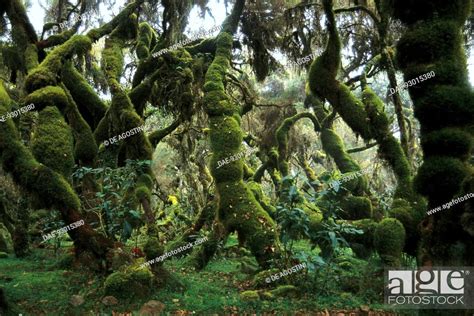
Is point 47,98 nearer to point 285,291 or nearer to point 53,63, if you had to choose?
point 53,63

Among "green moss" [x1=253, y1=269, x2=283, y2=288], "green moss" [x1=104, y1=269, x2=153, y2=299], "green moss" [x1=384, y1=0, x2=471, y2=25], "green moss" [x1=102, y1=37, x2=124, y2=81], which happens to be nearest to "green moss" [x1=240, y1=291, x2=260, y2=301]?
"green moss" [x1=253, y1=269, x2=283, y2=288]

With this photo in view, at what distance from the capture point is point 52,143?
24.1 ft

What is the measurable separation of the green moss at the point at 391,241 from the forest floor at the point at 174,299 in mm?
1185

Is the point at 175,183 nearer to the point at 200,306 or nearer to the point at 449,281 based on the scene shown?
the point at 200,306

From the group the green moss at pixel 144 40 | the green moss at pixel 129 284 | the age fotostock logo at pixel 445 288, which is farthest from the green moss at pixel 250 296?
the green moss at pixel 144 40

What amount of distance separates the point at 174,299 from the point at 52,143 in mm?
3371

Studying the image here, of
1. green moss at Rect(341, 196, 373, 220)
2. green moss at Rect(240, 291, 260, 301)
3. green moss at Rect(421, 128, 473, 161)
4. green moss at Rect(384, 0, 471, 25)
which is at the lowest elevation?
green moss at Rect(240, 291, 260, 301)

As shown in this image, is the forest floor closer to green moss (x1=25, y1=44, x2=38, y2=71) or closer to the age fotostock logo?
the age fotostock logo

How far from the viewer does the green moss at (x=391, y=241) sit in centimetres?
765

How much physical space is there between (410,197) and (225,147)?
371cm

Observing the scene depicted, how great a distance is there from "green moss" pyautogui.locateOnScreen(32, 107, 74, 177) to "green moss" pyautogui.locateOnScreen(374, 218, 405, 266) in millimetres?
5776

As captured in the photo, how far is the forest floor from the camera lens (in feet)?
20.6

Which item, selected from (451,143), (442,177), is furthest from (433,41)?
(442,177)

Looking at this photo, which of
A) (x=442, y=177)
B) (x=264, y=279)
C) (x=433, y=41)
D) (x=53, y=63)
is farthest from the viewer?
(x=53, y=63)
